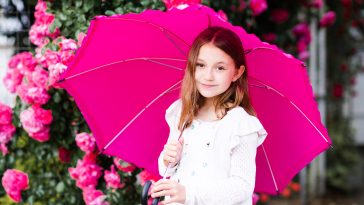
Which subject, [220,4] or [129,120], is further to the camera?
[220,4]

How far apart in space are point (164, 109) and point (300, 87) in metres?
0.56

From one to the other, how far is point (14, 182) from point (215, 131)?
54.4 inches

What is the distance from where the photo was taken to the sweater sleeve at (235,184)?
1.99m

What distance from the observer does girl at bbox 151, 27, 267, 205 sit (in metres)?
2.01

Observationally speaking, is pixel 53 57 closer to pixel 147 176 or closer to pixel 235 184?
pixel 147 176

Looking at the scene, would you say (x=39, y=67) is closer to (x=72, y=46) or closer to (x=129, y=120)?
(x=72, y=46)

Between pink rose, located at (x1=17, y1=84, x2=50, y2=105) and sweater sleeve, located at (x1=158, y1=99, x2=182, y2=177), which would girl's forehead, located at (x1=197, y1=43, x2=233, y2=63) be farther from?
pink rose, located at (x1=17, y1=84, x2=50, y2=105)

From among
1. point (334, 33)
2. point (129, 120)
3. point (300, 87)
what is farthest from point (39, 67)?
point (334, 33)

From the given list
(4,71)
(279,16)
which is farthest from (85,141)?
(279,16)

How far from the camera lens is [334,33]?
700 centimetres

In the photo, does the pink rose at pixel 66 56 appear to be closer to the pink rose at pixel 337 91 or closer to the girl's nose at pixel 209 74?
the girl's nose at pixel 209 74

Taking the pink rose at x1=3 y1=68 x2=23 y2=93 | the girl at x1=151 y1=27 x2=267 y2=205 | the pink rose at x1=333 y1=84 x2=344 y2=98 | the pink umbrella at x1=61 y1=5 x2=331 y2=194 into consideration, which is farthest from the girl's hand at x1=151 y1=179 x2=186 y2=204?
the pink rose at x1=333 y1=84 x2=344 y2=98

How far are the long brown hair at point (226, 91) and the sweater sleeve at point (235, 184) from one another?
0.15m

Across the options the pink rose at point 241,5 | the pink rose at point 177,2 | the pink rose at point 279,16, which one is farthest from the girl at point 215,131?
the pink rose at point 279,16
